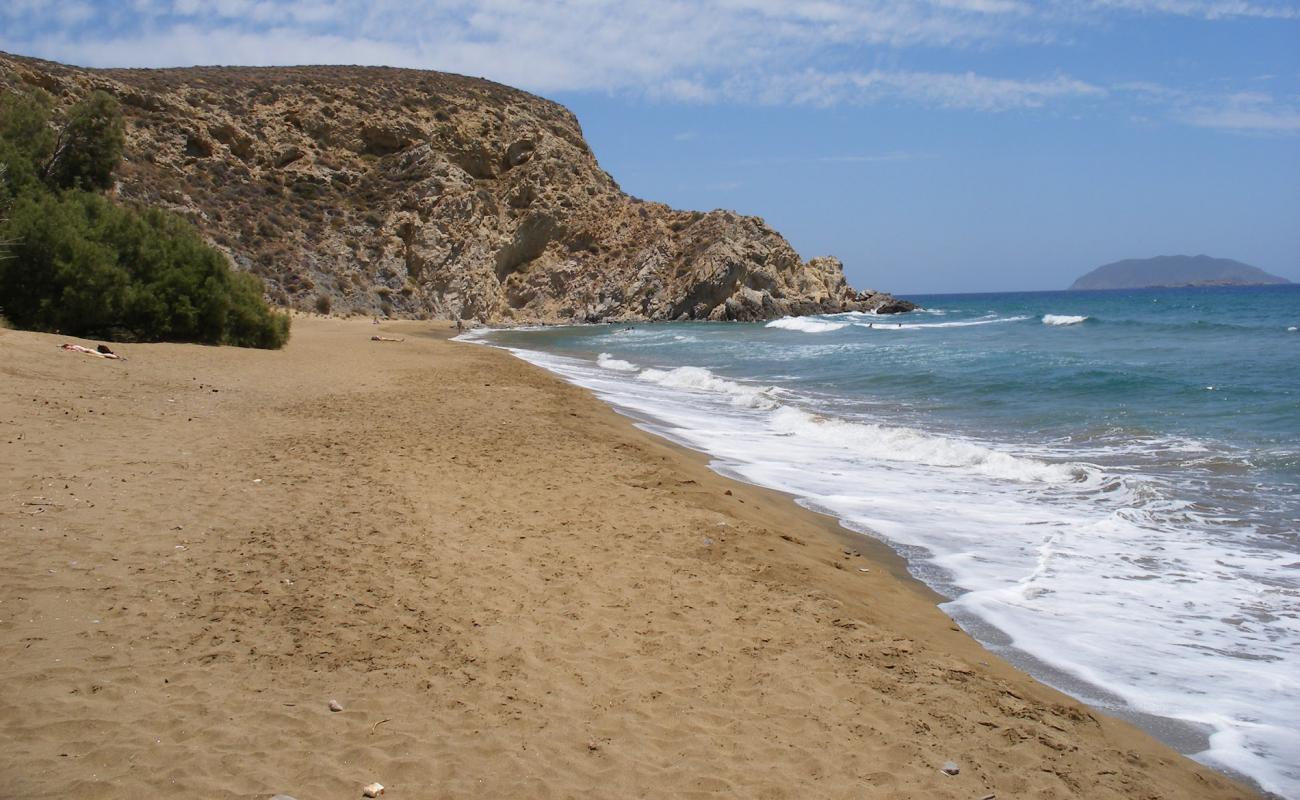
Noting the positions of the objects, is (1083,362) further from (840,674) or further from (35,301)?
(35,301)

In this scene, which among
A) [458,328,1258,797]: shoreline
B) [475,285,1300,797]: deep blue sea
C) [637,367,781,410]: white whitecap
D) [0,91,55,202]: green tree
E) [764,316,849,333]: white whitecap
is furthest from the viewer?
[764,316,849,333]: white whitecap

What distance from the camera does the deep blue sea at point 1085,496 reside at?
16.5ft

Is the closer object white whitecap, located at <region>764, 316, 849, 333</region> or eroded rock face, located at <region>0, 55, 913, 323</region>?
eroded rock face, located at <region>0, 55, 913, 323</region>

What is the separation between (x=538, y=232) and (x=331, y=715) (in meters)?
59.9

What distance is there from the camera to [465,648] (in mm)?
4539

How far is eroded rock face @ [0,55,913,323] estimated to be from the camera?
44656 millimetres

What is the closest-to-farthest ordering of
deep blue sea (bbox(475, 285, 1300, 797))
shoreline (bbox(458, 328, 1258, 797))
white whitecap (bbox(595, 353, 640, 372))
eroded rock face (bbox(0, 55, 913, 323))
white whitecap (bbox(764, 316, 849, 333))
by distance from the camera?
shoreline (bbox(458, 328, 1258, 797)) < deep blue sea (bbox(475, 285, 1300, 797)) < white whitecap (bbox(595, 353, 640, 372)) < eroded rock face (bbox(0, 55, 913, 323)) < white whitecap (bbox(764, 316, 849, 333))

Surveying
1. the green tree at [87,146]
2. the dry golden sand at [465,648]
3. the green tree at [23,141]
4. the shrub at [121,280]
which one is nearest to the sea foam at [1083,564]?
the dry golden sand at [465,648]

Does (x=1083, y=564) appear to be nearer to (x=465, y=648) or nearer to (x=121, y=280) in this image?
(x=465, y=648)

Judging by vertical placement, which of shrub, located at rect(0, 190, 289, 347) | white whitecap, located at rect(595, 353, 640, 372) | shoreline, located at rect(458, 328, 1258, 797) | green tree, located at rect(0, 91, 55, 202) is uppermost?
green tree, located at rect(0, 91, 55, 202)

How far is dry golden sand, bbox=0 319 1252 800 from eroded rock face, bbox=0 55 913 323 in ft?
120

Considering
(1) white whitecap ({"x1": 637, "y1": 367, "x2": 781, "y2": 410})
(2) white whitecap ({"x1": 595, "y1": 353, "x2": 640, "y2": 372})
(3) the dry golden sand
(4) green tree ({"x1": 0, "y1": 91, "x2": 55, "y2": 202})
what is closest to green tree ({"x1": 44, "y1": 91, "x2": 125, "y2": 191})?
(4) green tree ({"x1": 0, "y1": 91, "x2": 55, "y2": 202})

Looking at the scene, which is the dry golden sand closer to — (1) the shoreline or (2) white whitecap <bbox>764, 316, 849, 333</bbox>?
(1) the shoreline

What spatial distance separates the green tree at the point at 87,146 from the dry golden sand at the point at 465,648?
16.6 meters
